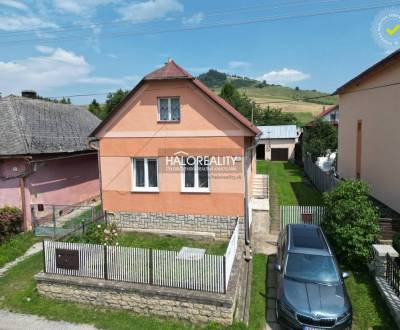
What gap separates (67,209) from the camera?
1630cm

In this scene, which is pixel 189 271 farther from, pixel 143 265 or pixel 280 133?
pixel 280 133

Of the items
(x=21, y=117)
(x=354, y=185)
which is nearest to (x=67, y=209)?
(x=21, y=117)

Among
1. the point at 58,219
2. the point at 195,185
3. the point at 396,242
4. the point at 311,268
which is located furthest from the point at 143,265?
the point at 58,219

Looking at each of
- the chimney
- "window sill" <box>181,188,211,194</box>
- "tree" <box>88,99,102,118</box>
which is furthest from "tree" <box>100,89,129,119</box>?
"window sill" <box>181,188,211,194</box>

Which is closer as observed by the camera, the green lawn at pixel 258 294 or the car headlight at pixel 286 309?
the car headlight at pixel 286 309

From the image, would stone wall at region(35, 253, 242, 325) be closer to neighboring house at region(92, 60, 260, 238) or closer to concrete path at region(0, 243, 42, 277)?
concrete path at region(0, 243, 42, 277)

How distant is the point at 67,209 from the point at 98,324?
9.75 meters

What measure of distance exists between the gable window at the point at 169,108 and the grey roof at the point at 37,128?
6.72 m

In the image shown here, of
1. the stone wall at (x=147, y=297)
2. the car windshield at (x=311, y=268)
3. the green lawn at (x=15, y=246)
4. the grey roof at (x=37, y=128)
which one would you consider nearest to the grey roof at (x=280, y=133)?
the grey roof at (x=37, y=128)

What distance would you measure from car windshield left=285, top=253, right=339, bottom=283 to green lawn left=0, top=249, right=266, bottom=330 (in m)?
1.36

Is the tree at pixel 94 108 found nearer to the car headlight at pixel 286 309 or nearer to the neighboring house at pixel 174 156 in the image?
the neighboring house at pixel 174 156

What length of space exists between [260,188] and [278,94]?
12080cm

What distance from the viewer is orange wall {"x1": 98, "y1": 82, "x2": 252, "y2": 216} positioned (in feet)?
39.2

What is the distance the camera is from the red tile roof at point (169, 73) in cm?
1172
